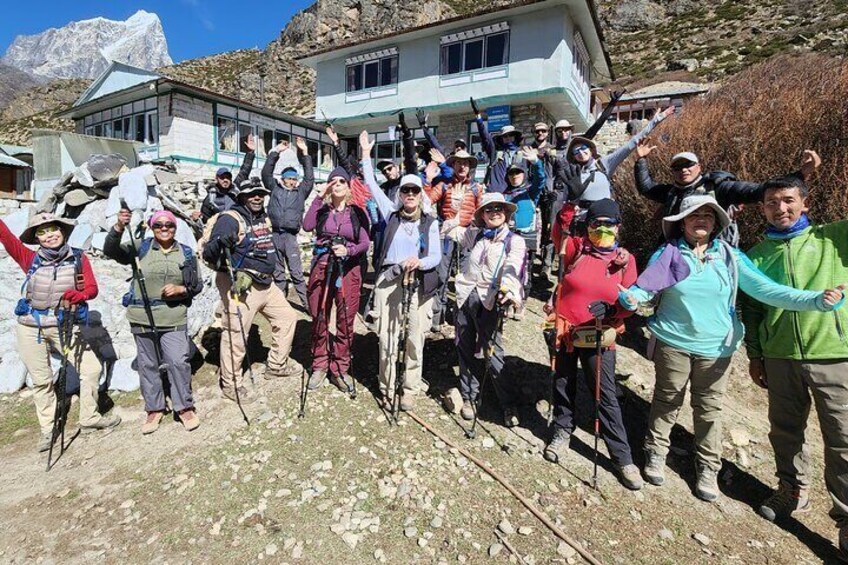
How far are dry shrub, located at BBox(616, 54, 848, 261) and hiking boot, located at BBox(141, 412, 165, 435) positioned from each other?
28.7 ft

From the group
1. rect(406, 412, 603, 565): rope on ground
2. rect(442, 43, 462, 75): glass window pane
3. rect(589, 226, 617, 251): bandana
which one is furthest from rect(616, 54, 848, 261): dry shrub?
rect(442, 43, 462, 75): glass window pane

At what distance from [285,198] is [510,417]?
17.2ft

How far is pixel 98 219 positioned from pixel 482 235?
1217cm

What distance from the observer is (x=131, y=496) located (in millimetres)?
4105

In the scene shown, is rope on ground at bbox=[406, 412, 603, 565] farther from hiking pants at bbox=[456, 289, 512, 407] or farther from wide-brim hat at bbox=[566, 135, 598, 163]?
wide-brim hat at bbox=[566, 135, 598, 163]

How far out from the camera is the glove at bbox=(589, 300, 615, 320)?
3875 mm

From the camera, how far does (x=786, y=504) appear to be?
3.77 m

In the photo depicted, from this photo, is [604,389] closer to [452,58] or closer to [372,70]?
[452,58]

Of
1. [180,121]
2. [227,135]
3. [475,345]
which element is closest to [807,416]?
[475,345]

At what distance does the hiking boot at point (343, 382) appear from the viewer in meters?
5.66

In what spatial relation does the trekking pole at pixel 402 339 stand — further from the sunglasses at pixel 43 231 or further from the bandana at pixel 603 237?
the sunglasses at pixel 43 231

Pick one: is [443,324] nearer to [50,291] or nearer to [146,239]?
[146,239]

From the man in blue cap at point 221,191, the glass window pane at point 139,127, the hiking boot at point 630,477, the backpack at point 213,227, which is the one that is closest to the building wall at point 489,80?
the glass window pane at point 139,127

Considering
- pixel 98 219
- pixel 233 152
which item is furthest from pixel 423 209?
pixel 233 152
